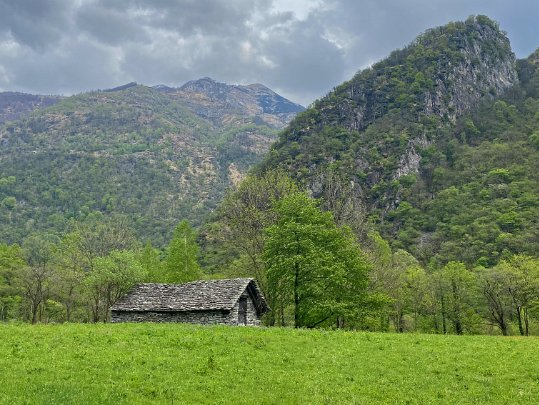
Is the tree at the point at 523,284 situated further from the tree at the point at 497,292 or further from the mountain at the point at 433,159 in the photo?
the mountain at the point at 433,159

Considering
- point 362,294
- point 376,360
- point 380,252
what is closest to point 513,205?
point 380,252

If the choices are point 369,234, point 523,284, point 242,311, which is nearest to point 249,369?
point 242,311

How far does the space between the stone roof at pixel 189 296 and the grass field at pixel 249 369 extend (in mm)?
10048

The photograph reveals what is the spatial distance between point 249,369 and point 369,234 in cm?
5798

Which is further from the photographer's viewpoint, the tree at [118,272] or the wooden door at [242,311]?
the tree at [118,272]

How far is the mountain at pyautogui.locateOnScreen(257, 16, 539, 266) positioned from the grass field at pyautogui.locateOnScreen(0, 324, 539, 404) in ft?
260

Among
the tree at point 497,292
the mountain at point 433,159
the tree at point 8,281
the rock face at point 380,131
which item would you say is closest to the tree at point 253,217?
the tree at point 497,292

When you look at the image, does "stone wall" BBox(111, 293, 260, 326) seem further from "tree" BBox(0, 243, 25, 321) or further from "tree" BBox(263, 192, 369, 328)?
"tree" BBox(0, 243, 25, 321)

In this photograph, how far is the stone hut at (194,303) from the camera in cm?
3969

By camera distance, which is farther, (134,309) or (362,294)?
(362,294)

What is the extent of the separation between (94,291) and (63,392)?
53288mm

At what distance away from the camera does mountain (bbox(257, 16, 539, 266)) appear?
112 metres

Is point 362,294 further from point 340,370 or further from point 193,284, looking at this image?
point 340,370

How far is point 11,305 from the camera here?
78312mm
